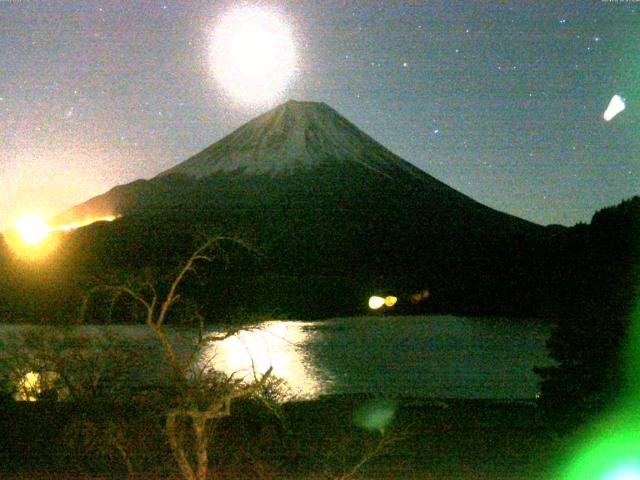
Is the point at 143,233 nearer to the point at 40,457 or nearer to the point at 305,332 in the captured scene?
the point at 305,332

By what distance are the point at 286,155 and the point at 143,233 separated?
3747cm

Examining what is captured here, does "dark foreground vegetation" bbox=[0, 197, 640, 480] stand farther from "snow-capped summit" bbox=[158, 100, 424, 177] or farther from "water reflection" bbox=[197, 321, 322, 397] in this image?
"snow-capped summit" bbox=[158, 100, 424, 177]

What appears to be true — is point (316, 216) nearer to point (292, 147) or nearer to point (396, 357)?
point (292, 147)

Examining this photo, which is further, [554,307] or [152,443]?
[152,443]

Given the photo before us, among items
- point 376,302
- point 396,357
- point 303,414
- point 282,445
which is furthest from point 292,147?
point 376,302

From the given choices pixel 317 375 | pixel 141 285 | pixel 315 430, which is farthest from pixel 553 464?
pixel 317 375

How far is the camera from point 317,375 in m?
24.0

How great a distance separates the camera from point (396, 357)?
115 ft

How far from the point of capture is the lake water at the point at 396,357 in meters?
20.7

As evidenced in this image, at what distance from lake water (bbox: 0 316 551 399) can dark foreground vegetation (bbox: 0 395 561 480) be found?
3.56 ft

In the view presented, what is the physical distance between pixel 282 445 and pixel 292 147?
392 feet

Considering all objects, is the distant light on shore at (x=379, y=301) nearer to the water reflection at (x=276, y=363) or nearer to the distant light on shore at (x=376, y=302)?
the distant light on shore at (x=376, y=302)

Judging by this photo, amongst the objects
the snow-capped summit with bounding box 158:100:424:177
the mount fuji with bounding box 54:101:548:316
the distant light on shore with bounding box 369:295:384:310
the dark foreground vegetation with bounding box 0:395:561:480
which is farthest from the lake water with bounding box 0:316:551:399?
the snow-capped summit with bounding box 158:100:424:177

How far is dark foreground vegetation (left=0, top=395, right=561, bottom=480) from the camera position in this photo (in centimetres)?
843
